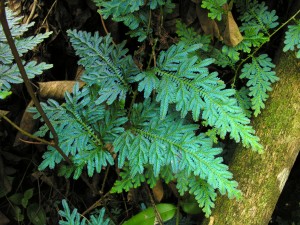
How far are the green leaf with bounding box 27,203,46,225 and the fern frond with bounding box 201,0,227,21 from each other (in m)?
1.49

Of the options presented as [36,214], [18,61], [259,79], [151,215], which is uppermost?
[18,61]

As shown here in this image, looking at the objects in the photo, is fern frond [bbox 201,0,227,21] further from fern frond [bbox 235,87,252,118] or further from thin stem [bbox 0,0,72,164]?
thin stem [bbox 0,0,72,164]

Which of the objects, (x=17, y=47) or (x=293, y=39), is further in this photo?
(x=293, y=39)

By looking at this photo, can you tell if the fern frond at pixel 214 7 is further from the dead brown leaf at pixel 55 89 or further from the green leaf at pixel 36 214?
the green leaf at pixel 36 214

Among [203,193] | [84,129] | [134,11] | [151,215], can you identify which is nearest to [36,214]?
[151,215]

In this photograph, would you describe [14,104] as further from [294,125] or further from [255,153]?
[294,125]

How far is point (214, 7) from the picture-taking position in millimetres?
1927

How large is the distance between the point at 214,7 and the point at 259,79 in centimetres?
40

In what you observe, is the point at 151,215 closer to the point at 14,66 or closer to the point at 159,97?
the point at 159,97

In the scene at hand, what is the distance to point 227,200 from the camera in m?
1.99

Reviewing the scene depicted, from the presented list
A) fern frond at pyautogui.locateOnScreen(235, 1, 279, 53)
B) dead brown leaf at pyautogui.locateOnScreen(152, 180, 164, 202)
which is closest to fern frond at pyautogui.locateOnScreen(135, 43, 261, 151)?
fern frond at pyautogui.locateOnScreen(235, 1, 279, 53)

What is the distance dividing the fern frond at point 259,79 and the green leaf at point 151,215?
69 cm

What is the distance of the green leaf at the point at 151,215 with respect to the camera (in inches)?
84.1

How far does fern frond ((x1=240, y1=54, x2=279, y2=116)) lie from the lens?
6.56 feet
